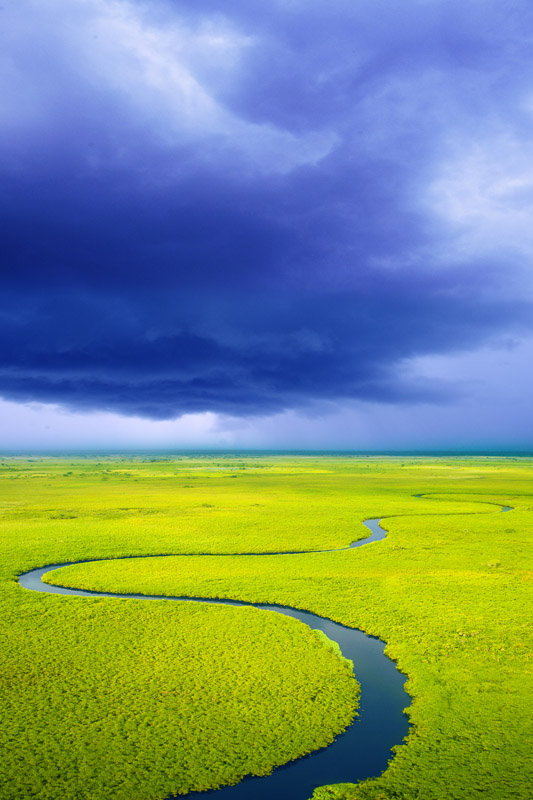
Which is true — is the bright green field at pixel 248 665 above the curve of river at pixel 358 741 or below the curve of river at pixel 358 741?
above

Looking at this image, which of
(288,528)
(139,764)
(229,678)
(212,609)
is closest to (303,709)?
(229,678)

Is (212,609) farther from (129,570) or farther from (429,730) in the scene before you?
(429,730)

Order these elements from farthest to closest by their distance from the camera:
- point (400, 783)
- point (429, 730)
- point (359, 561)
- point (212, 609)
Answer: point (359, 561)
point (212, 609)
point (429, 730)
point (400, 783)

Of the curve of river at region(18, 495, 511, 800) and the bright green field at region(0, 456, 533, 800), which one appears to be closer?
the curve of river at region(18, 495, 511, 800)

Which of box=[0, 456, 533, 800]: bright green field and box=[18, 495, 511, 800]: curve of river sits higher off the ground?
box=[0, 456, 533, 800]: bright green field
